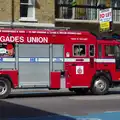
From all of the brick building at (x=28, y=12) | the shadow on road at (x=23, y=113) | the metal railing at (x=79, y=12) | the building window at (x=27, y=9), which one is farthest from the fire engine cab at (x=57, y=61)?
the metal railing at (x=79, y=12)

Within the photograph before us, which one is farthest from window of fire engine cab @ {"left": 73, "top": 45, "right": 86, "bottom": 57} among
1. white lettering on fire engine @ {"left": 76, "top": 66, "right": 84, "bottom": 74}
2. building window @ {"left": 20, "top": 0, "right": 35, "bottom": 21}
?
building window @ {"left": 20, "top": 0, "right": 35, "bottom": 21}

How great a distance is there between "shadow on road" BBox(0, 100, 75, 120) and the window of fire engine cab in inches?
195

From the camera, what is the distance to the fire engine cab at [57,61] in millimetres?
18281

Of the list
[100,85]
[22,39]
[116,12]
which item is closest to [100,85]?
[100,85]

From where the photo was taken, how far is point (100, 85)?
2041 centimetres

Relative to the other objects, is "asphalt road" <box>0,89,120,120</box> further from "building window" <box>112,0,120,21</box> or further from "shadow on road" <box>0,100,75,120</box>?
"building window" <box>112,0,120,21</box>

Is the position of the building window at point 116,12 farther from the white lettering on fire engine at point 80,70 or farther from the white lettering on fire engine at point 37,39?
the white lettering on fire engine at point 37,39

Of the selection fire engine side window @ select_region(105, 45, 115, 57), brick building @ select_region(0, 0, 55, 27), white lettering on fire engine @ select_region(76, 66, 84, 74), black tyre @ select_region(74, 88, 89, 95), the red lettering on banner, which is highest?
brick building @ select_region(0, 0, 55, 27)

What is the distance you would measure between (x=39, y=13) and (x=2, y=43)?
1106 cm

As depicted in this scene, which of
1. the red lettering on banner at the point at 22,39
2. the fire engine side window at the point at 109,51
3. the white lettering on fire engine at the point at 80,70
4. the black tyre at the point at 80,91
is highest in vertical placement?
the red lettering on banner at the point at 22,39

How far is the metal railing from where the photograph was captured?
30.5 meters

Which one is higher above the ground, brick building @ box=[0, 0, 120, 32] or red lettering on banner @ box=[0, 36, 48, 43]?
brick building @ box=[0, 0, 120, 32]

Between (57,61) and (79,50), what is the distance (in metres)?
1.16

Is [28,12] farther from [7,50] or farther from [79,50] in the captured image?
[7,50]
